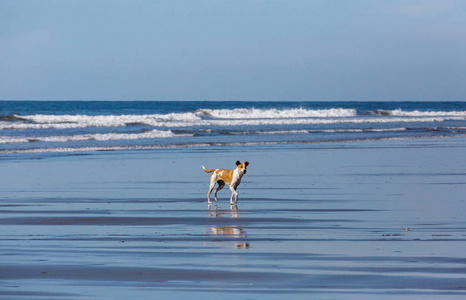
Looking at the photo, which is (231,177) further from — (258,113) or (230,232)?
(258,113)

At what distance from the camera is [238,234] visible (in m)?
8.15

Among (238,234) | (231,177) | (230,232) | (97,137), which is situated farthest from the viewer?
(97,137)

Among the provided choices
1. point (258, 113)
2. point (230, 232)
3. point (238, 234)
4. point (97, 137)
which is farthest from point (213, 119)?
point (238, 234)

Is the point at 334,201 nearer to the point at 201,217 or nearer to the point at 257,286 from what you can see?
the point at 201,217

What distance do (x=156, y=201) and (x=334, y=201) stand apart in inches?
114

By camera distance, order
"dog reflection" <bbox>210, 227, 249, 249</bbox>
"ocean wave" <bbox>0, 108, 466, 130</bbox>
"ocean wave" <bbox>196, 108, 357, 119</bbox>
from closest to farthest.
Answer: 1. "dog reflection" <bbox>210, 227, 249, 249</bbox>
2. "ocean wave" <bbox>0, 108, 466, 130</bbox>
3. "ocean wave" <bbox>196, 108, 357, 119</bbox>

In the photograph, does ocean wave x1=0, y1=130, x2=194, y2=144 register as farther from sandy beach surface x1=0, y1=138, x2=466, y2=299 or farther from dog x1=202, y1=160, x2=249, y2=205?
dog x1=202, y1=160, x2=249, y2=205

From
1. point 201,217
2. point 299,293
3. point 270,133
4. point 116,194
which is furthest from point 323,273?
point 270,133

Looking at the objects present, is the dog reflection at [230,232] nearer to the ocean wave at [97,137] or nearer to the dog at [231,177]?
the dog at [231,177]

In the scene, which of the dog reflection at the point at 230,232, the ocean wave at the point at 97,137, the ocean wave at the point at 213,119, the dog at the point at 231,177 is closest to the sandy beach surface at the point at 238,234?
the dog reflection at the point at 230,232

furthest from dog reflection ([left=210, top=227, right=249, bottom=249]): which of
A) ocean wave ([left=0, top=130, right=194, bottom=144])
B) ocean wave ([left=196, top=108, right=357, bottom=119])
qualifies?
ocean wave ([left=196, top=108, right=357, bottom=119])

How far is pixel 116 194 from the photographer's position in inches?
480

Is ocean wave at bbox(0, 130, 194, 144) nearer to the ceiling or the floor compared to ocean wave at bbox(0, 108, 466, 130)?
nearer to the floor

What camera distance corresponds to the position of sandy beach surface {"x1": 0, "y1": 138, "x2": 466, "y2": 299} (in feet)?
18.5
